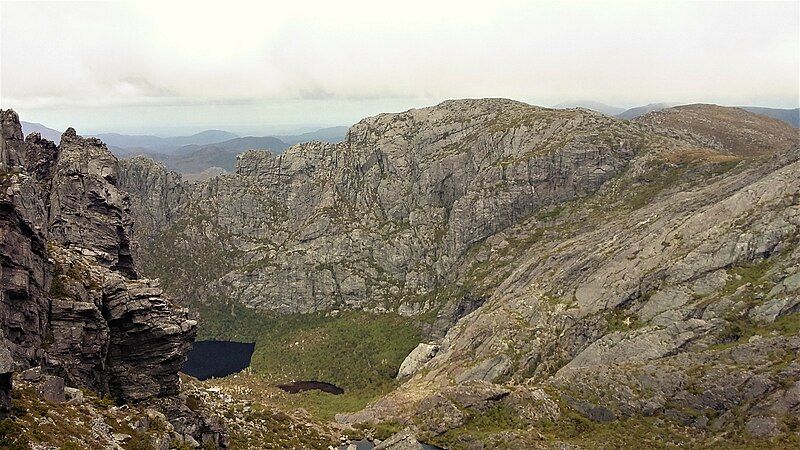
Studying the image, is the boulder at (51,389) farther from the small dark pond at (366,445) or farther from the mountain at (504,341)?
the small dark pond at (366,445)

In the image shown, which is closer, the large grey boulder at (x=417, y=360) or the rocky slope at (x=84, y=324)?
the rocky slope at (x=84, y=324)

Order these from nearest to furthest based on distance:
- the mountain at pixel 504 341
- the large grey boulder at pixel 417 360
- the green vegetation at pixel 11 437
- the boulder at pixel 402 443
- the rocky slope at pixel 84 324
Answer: the green vegetation at pixel 11 437 < the rocky slope at pixel 84 324 < the mountain at pixel 504 341 < the boulder at pixel 402 443 < the large grey boulder at pixel 417 360

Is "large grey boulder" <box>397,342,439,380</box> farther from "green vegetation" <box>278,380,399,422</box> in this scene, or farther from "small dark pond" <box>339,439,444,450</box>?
"small dark pond" <box>339,439,444,450</box>

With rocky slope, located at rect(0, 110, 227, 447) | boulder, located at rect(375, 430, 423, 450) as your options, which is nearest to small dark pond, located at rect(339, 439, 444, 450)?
boulder, located at rect(375, 430, 423, 450)

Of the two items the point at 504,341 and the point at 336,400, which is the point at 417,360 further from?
the point at 504,341

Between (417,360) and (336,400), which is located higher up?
(417,360)

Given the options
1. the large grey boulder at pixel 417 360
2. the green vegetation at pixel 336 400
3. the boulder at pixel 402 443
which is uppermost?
the boulder at pixel 402 443

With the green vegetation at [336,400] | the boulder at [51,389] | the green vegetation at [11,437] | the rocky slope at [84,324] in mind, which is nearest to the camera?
the green vegetation at [11,437]

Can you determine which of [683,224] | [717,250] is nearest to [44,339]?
[717,250]

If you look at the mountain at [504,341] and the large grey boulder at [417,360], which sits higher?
the mountain at [504,341]

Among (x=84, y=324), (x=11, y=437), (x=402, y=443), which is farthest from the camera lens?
(x=402, y=443)

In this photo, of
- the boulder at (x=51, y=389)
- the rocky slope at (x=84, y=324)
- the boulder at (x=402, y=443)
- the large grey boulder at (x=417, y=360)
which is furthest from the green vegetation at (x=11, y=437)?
the large grey boulder at (x=417, y=360)

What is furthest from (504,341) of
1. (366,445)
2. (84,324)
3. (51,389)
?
(51,389)
